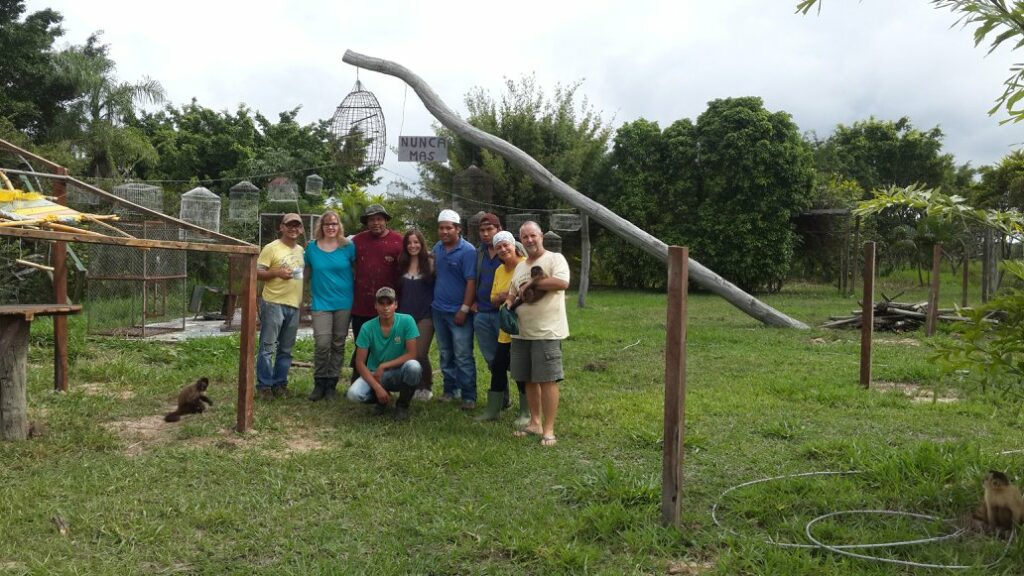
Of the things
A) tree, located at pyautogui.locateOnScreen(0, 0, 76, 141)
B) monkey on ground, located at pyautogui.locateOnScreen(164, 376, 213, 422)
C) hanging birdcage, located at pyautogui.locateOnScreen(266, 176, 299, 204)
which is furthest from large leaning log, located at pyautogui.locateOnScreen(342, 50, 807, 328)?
tree, located at pyautogui.locateOnScreen(0, 0, 76, 141)

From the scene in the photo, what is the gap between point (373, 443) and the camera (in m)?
5.26

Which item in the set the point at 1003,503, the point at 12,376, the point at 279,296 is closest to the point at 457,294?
the point at 279,296

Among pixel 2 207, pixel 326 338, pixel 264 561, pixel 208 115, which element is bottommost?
pixel 264 561

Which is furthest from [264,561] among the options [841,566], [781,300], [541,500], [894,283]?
[894,283]

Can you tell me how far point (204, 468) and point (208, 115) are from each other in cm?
2804

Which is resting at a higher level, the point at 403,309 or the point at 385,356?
the point at 403,309

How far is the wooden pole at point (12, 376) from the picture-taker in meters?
5.10

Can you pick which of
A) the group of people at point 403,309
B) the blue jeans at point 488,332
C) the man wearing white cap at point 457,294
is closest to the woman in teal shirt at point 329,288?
the group of people at point 403,309

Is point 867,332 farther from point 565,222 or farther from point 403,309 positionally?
point 565,222

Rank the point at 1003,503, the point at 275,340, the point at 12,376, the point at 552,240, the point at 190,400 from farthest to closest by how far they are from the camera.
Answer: the point at 552,240 < the point at 275,340 < the point at 190,400 < the point at 12,376 < the point at 1003,503

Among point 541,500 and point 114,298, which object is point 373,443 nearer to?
point 541,500

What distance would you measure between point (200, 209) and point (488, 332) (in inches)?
416

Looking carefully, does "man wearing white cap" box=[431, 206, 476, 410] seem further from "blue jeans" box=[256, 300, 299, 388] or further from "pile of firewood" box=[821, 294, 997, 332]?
"pile of firewood" box=[821, 294, 997, 332]

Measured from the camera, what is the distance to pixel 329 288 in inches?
256
